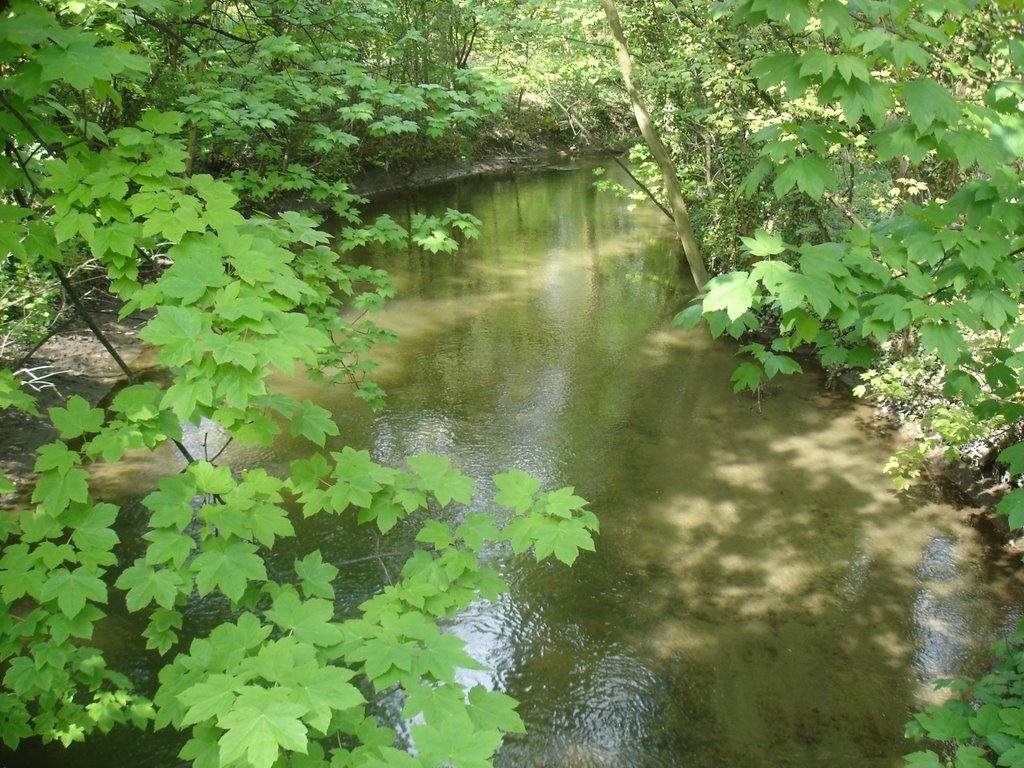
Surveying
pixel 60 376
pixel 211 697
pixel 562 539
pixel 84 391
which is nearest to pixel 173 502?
pixel 211 697

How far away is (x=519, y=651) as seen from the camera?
475 cm

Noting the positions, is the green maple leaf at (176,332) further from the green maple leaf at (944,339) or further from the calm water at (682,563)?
the green maple leaf at (944,339)

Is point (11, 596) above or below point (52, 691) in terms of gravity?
above

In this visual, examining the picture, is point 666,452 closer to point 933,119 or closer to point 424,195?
point 933,119

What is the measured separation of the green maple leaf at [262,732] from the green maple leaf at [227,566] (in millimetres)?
538

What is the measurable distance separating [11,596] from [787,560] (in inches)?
197

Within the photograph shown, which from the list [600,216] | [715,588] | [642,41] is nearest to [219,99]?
[715,588]

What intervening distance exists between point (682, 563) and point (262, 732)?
4416 mm

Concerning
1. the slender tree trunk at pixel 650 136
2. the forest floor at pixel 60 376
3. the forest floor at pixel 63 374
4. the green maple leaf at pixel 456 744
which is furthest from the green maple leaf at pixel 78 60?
the slender tree trunk at pixel 650 136

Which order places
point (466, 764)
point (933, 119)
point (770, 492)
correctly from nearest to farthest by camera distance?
point (466, 764) → point (933, 119) → point (770, 492)

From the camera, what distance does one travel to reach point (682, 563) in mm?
5492

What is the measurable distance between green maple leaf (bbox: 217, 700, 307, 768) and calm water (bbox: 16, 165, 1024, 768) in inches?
65.4

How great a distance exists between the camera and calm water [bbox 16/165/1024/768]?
4199mm

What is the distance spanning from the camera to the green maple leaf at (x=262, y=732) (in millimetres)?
1486
